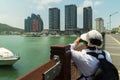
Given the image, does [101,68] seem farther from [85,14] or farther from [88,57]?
[85,14]

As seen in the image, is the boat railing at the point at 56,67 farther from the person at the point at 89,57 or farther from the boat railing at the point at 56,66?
the person at the point at 89,57

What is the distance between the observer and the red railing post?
366 cm

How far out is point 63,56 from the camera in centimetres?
370

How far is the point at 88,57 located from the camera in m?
3.73

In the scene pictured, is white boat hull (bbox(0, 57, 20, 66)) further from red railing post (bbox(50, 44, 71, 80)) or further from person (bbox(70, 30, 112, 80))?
person (bbox(70, 30, 112, 80))

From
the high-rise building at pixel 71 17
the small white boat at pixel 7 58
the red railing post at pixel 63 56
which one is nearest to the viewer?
the red railing post at pixel 63 56

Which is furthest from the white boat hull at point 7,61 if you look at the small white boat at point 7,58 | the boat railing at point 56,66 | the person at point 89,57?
the person at point 89,57

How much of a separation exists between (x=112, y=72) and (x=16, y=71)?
3046 centimetres

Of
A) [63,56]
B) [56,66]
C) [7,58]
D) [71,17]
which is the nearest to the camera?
[56,66]

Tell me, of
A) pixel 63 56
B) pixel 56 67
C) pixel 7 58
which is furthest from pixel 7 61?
pixel 56 67

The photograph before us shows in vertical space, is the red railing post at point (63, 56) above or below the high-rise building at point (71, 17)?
below

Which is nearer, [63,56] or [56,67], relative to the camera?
[56,67]

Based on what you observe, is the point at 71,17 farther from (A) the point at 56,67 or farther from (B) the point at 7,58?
(A) the point at 56,67

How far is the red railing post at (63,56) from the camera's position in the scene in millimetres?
3658
